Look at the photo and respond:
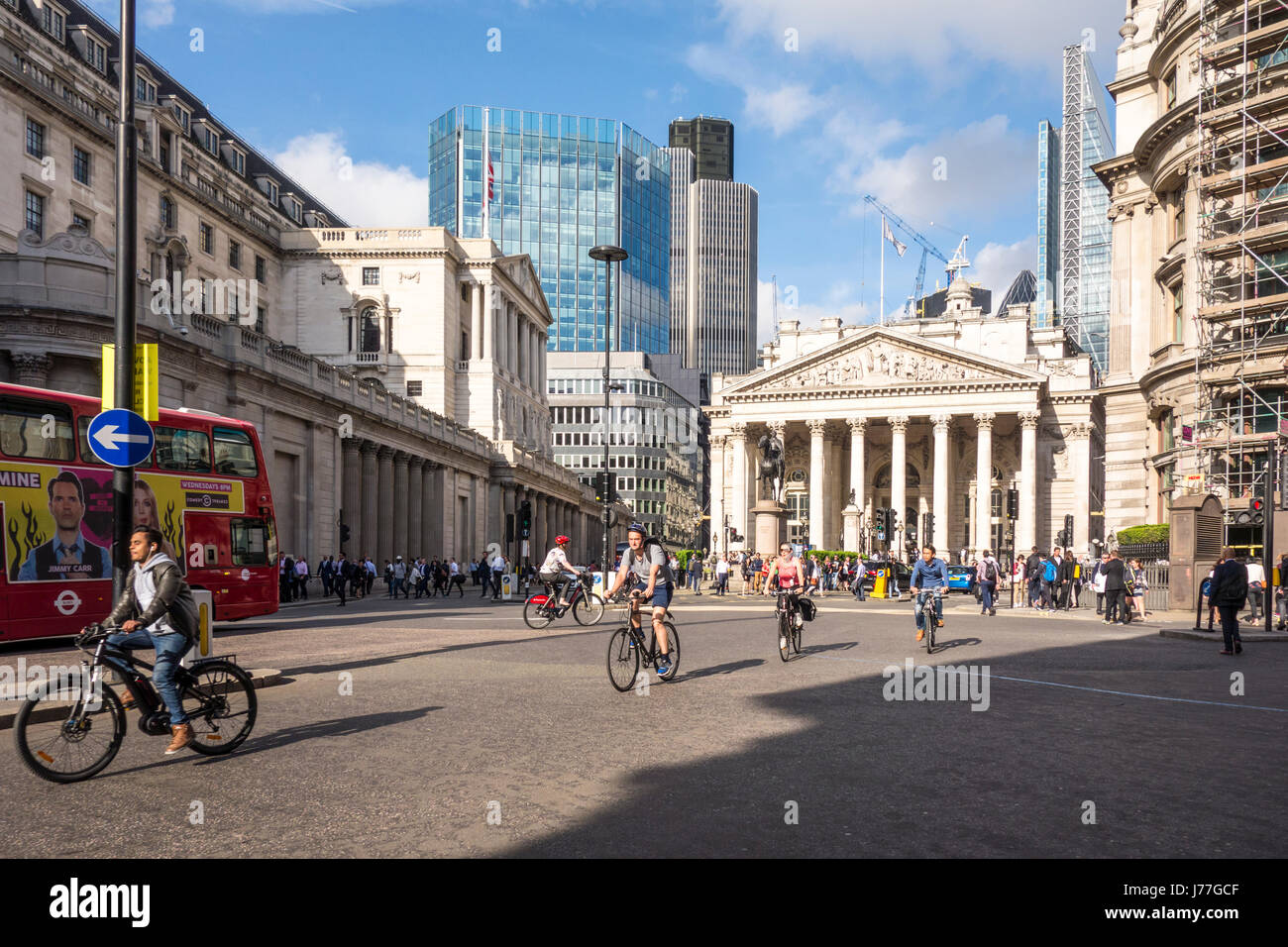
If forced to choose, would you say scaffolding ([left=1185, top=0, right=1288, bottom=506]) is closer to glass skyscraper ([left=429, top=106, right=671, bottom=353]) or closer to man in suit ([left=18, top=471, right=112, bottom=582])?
man in suit ([left=18, top=471, right=112, bottom=582])

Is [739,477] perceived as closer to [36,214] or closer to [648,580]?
[36,214]

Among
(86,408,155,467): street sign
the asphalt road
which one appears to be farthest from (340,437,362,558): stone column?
(86,408,155,467): street sign

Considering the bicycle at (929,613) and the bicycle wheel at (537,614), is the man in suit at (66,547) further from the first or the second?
the bicycle at (929,613)

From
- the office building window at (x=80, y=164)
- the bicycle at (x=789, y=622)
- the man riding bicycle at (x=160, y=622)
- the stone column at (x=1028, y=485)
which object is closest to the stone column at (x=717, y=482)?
the stone column at (x=1028, y=485)

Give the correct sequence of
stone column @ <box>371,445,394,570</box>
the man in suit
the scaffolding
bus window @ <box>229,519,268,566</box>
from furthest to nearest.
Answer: stone column @ <box>371,445,394,570</box>
the scaffolding
bus window @ <box>229,519,268,566</box>
the man in suit

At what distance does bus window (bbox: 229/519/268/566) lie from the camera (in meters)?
21.6

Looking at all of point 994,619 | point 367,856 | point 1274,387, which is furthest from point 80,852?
point 1274,387

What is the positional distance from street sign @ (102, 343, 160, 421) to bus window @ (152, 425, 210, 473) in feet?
29.8

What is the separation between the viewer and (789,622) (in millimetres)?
16125

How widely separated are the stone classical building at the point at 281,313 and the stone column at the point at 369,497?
12 centimetres

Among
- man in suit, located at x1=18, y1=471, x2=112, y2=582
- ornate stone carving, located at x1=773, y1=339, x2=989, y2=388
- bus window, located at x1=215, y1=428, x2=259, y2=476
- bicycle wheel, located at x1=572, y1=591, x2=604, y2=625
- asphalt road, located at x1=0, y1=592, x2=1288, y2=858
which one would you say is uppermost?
ornate stone carving, located at x1=773, y1=339, x2=989, y2=388

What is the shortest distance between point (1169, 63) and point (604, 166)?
361 ft

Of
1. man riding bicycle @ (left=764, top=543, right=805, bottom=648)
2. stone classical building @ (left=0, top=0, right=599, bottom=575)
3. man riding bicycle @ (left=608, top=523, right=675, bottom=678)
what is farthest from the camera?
stone classical building @ (left=0, top=0, right=599, bottom=575)
